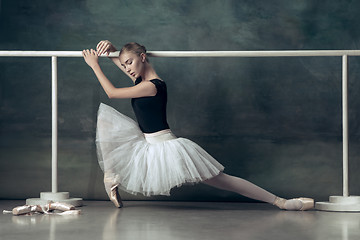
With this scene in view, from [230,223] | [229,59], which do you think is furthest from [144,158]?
[229,59]

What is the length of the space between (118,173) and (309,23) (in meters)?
1.38

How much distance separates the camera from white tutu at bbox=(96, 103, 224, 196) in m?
2.72

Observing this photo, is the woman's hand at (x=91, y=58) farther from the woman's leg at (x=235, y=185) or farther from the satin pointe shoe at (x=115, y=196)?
the woman's leg at (x=235, y=185)

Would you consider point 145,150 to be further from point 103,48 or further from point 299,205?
point 299,205

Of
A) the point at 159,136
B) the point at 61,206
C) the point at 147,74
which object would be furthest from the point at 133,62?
the point at 61,206

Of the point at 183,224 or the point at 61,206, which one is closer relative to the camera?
the point at 183,224

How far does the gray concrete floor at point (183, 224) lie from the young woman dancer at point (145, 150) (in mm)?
124

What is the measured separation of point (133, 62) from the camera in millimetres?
2859

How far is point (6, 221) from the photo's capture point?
2.46m

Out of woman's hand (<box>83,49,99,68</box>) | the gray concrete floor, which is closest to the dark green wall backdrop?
the gray concrete floor

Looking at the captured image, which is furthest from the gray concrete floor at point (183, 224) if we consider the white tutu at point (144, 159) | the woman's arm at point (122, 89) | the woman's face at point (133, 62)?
→ the woman's face at point (133, 62)

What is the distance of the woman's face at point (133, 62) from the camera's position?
2.86 m

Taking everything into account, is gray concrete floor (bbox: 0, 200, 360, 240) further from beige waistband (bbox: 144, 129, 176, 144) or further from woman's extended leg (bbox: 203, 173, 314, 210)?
beige waistband (bbox: 144, 129, 176, 144)

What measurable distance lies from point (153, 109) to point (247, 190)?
0.59 m
